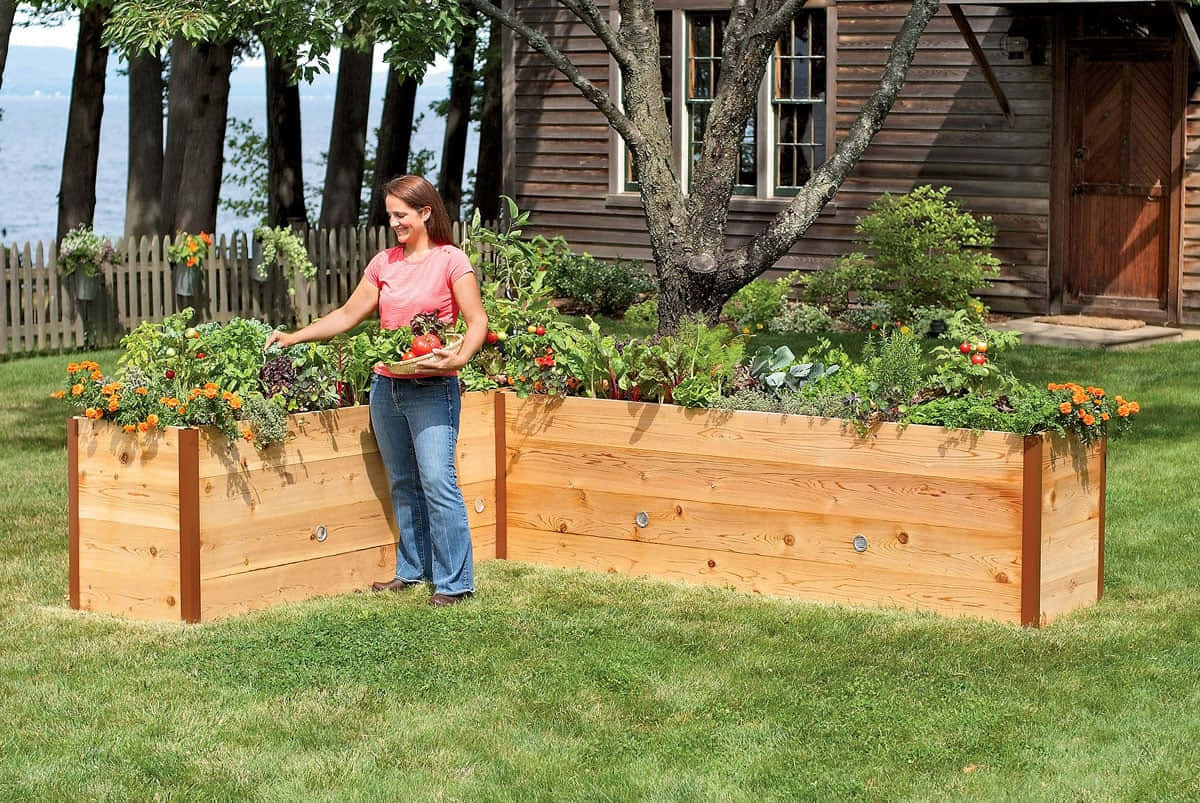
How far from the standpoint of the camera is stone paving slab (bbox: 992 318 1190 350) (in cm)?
1387

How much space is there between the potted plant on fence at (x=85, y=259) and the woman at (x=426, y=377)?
895 cm

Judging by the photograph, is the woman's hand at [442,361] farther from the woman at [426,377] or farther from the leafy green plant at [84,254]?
the leafy green plant at [84,254]

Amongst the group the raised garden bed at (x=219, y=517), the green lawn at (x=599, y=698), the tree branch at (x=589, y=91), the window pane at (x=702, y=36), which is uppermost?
the window pane at (x=702, y=36)

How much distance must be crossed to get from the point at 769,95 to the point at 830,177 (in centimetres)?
698

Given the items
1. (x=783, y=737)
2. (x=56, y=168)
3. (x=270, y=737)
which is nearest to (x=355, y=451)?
(x=270, y=737)

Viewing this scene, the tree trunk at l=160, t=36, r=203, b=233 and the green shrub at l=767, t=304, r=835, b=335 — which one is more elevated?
the tree trunk at l=160, t=36, r=203, b=233

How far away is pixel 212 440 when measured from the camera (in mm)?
6430

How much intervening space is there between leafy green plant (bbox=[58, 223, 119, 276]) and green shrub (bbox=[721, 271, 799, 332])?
225 inches

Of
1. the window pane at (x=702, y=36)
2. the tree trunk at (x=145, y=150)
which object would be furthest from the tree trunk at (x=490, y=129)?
the window pane at (x=702, y=36)

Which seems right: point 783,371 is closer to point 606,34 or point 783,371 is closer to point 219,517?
point 219,517

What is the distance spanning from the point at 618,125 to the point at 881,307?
564 centimetres

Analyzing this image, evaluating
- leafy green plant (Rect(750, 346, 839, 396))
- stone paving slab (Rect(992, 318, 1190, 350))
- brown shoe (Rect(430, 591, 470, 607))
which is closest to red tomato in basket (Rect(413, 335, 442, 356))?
brown shoe (Rect(430, 591, 470, 607))

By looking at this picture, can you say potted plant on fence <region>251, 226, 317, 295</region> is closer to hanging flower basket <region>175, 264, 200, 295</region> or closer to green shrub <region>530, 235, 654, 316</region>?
hanging flower basket <region>175, 264, 200, 295</region>

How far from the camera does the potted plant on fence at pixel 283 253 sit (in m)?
16.3
